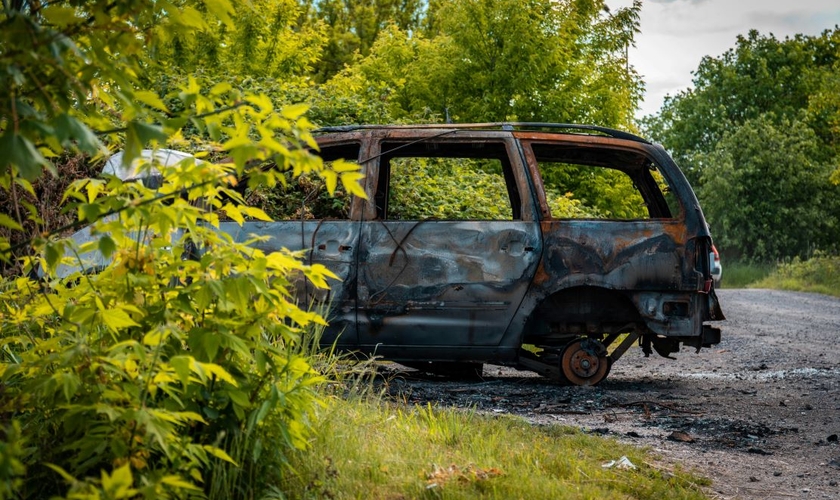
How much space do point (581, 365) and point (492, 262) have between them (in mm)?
1302

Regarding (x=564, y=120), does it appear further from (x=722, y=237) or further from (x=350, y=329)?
(x=722, y=237)

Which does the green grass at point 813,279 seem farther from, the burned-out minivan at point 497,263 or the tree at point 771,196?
the burned-out minivan at point 497,263

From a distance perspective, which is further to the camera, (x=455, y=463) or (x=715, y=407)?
(x=715, y=407)

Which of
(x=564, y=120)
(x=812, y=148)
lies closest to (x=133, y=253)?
(x=564, y=120)

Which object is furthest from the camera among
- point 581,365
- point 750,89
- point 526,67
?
point 750,89

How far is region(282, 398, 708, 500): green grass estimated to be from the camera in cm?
465

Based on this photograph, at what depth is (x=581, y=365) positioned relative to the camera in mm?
8766

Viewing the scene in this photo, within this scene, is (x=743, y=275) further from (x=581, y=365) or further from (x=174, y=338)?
(x=174, y=338)

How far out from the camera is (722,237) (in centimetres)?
6022

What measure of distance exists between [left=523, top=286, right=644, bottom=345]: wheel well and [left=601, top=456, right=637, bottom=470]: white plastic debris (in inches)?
113

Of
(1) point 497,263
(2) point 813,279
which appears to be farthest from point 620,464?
(2) point 813,279

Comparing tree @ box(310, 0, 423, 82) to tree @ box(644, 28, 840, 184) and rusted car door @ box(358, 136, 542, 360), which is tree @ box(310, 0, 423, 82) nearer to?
tree @ box(644, 28, 840, 184)

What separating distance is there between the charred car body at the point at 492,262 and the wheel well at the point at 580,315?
0.01m

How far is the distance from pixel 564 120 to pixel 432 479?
21.0m
